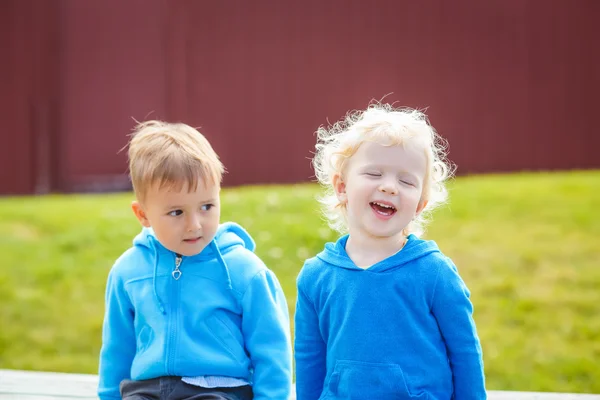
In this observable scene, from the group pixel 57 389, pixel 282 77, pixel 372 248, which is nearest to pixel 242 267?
pixel 372 248

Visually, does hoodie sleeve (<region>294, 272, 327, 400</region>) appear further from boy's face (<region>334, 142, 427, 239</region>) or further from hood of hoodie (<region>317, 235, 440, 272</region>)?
boy's face (<region>334, 142, 427, 239</region>)

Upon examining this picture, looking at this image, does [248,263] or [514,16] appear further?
[514,16]

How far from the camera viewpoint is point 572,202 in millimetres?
6699

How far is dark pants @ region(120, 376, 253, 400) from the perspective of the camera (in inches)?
103

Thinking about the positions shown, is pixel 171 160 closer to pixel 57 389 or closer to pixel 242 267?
pixel 242 267

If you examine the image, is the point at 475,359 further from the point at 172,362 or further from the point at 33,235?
the point at 33,235

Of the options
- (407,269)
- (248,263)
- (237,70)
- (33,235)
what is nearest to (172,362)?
(248,263)

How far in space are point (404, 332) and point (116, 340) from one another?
1.10 metres

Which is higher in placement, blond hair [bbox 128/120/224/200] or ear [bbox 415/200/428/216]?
blond hair [bbox 128/120/224/200]

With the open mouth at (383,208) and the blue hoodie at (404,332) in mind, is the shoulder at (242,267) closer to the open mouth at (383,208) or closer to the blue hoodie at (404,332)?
the blue hoodie at (404,332)

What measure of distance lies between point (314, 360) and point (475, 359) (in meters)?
0.54

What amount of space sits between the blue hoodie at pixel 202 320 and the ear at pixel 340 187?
41 centimetres

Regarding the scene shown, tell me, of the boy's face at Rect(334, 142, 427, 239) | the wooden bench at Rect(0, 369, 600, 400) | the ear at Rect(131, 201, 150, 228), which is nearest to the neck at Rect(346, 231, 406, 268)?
the boy's face at Rect(334, 142, 427, 239)

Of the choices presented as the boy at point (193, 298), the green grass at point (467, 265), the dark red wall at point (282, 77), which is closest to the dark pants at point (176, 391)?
the boy at point (193, 298)
